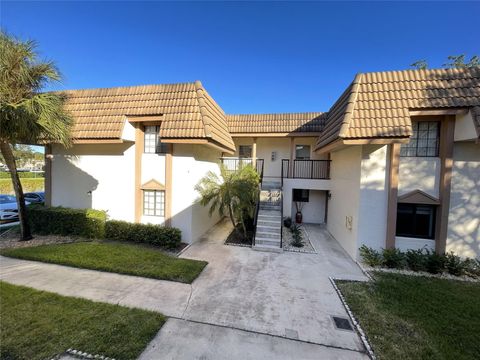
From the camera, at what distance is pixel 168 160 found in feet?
28.3

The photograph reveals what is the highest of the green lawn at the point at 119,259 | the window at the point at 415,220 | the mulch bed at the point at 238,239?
the window at the point at 415,220

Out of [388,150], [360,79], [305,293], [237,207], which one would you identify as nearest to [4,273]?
[237,207]

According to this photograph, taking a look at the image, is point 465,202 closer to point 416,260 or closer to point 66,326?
point 416,260

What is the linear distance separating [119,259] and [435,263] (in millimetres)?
10146

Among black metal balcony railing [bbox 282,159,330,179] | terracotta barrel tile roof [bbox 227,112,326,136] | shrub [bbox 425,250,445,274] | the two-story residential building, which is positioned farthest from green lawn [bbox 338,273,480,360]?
terracotta barrel tile roof [bbox 227,112,326,136]

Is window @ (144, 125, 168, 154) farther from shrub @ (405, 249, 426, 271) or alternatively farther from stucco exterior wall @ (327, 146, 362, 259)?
shrub @ (405, 249, 426, 271)

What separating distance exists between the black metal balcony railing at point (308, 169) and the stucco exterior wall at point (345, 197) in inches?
36.1

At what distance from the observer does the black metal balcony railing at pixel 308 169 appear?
12.3 m

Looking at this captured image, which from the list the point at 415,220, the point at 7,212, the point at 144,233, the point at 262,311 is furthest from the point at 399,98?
the point at 7,212

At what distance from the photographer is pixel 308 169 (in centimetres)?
1289

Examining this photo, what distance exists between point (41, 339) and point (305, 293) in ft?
17.8

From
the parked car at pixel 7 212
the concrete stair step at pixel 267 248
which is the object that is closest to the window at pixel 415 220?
the concrete stair step at pixel 267 248

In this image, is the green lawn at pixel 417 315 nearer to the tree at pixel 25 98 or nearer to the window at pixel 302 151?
the window at pixel 302 151

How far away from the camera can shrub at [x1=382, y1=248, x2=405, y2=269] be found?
696 cm
